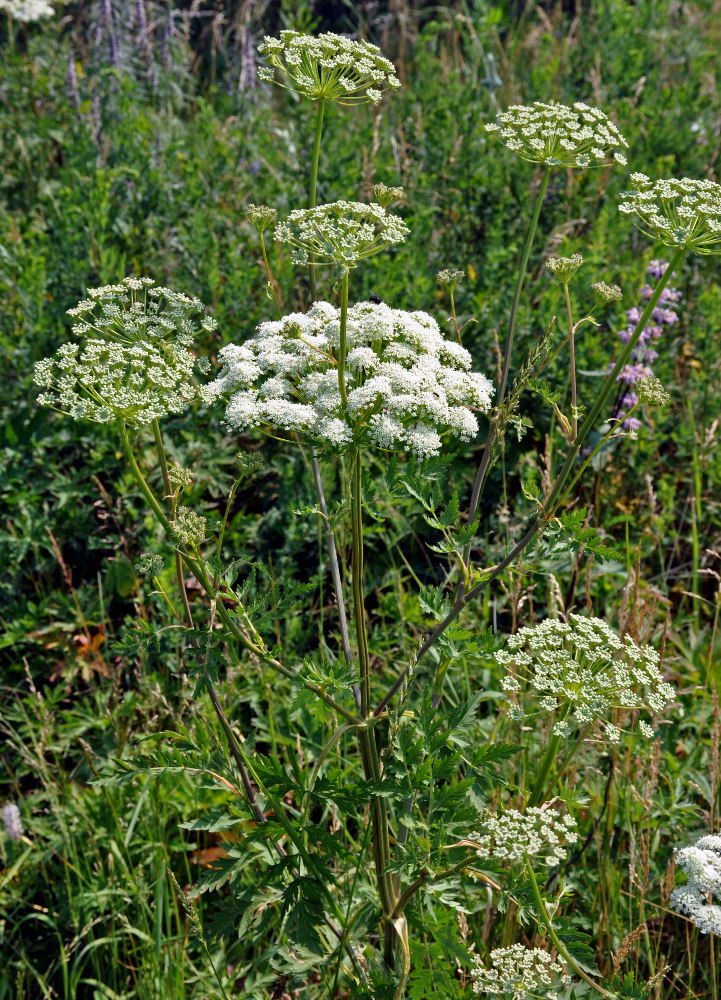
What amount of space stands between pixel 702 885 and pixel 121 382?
183 centimetres

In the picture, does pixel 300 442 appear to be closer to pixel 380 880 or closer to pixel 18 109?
pixel 380 880

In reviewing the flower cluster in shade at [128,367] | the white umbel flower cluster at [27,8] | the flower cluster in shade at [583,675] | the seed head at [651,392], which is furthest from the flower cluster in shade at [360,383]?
the white umbel flower cluster at [27,8]

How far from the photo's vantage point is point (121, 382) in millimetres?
1945

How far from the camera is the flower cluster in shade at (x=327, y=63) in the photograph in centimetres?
221

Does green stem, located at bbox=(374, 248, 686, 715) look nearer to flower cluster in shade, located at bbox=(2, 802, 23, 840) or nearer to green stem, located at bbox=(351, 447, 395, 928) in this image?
green stem, located at bbox=(351, 447, 395, 928)

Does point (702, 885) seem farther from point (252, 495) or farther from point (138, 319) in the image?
point (252, 495)

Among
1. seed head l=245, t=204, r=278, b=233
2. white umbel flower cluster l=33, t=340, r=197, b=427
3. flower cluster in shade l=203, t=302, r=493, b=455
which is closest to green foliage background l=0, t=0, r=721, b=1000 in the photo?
flower cluster in shade l=203, t=302, r=493, b=455

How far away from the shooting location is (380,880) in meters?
2.20

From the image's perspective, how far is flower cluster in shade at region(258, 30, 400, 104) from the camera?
2209 mm

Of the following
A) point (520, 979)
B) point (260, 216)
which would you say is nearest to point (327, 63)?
point (260, 216)

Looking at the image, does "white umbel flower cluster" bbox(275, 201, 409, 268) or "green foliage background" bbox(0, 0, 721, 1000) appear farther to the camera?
"green foliage background" bbox(0, 0, 721, 1000)

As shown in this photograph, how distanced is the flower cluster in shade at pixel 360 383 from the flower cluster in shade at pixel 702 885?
1.17m

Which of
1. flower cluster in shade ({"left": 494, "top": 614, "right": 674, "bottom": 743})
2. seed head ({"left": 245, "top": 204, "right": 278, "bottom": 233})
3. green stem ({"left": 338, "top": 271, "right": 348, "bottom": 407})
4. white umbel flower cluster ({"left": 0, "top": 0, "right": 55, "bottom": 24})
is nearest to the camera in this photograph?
green stem ({"left": 338, "top": 271, "right": 348, "bottom": 407})

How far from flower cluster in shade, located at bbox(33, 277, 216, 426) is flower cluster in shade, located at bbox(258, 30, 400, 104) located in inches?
28.9
